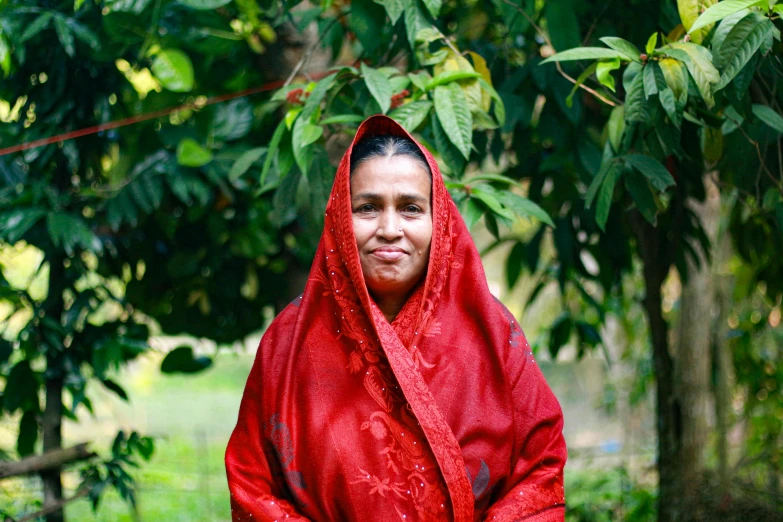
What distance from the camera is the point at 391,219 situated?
5.46 feet

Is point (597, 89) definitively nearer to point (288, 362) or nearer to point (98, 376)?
point (288, 362)

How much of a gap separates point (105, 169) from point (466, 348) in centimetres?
216

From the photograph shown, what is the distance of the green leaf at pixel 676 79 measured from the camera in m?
1.82

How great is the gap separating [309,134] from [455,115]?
15.0 inches

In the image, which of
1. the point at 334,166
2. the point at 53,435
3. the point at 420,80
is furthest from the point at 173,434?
the point at 420,80

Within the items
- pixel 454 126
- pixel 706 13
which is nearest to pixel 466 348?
pixel 454 126

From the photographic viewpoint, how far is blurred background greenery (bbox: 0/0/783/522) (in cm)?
211

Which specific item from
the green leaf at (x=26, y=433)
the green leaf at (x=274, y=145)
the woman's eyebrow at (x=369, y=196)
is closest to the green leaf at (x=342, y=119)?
the green leaf at (x=274, y=145)

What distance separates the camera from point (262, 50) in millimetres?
3422

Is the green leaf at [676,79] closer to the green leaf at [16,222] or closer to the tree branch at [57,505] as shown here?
the green leaf at [16,222]

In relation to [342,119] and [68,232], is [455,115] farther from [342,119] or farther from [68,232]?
[68,232]

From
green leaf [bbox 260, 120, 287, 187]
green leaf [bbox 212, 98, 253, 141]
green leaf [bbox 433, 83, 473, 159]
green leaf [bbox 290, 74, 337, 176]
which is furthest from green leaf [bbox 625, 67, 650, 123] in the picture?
green leaf [bbox 212, 98, 253, 141]

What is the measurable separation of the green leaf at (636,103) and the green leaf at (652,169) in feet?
0.58

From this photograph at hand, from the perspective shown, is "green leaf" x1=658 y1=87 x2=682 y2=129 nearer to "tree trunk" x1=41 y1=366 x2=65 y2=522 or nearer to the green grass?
the green grass
